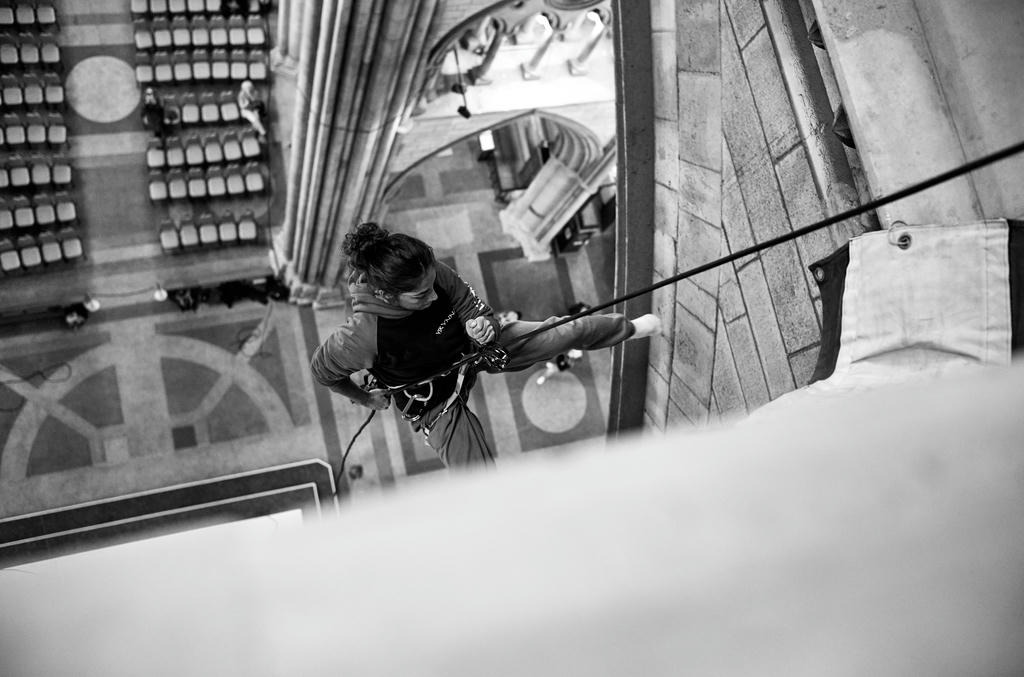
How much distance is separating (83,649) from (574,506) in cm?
48

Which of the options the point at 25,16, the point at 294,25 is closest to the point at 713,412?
the point at 294,25

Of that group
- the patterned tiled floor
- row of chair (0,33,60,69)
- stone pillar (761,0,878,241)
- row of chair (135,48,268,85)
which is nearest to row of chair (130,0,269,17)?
the patterned tiled floor

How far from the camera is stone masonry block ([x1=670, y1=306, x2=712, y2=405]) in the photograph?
4.62 metres

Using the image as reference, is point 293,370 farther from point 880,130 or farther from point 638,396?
point 880,130

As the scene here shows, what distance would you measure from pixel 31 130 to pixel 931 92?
13.2 m

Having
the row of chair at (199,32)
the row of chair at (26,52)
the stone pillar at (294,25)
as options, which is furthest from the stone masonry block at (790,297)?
the row of chair at (26,52)

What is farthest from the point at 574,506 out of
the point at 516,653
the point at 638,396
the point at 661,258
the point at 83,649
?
the point at 638,396

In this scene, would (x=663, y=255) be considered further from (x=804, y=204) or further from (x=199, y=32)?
A: (x=199, y=32)

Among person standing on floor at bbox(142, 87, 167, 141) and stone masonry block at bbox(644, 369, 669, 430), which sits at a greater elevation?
person standing on floor at bbox(142, 87, 167, 141)

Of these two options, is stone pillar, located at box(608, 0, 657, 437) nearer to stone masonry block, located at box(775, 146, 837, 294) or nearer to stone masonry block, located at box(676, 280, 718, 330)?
stone masonry block, located at box(676, 280, 718, 330)

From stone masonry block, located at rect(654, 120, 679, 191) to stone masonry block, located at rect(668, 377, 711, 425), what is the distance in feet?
3.70

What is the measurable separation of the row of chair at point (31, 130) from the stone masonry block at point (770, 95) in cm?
1216

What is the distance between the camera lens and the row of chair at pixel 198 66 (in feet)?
45.2

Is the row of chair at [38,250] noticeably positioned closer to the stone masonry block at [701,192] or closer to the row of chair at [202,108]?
the row of chair at [202,108]
